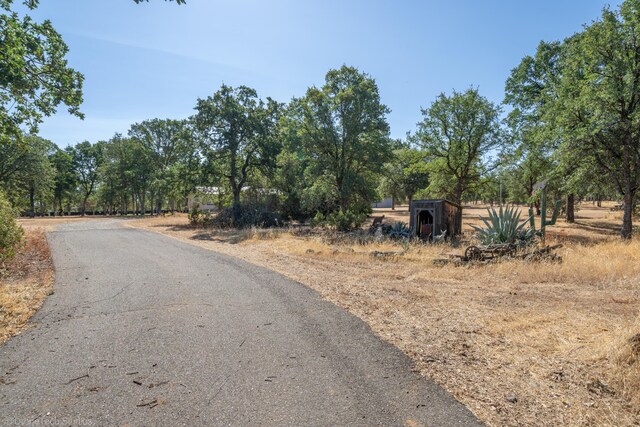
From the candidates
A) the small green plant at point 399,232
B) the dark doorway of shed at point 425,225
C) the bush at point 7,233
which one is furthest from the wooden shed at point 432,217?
the bush at point 7,233

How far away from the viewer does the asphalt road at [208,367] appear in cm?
285

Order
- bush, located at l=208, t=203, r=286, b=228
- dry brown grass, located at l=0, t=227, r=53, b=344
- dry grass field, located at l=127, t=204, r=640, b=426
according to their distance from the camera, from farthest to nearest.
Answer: bush, located at l=208, t=203, r=286, b=228, dry brown grass, located at l=0, t=227, r=53, b=344, dry grass field, located at l=127, t=204, r=640, b=426

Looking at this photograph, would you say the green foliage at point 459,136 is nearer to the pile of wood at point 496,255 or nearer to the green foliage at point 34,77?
the pile of wood at point 496,255

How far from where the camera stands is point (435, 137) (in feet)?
88.5

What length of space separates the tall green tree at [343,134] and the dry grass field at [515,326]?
12.6 m

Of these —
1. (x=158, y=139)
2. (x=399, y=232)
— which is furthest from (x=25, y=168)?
(x=399, y=232)

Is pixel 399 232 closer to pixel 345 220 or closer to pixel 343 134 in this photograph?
pixel 345 220

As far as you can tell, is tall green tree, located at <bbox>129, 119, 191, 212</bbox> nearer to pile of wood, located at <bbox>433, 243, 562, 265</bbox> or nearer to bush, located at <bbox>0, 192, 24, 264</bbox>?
bush, located at <bbox>0, 192, 24, 264</bbox>

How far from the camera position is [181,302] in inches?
240

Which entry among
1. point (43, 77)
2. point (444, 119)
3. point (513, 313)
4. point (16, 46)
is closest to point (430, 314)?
point (513, 313)

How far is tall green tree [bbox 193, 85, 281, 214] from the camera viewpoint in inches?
1109

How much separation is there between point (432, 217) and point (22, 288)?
54.5 ft

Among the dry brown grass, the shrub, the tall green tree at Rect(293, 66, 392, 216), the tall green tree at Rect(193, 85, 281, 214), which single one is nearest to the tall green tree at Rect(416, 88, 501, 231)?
the tall green tree at Rect(293, 66, 392, 216)

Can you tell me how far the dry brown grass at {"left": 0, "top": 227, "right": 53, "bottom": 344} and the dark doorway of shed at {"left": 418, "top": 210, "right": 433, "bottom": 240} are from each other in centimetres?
1476
